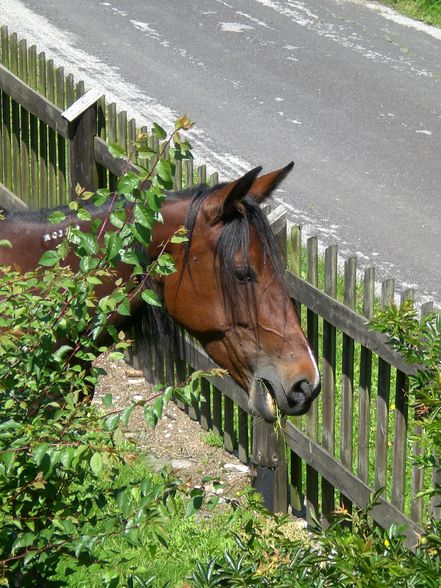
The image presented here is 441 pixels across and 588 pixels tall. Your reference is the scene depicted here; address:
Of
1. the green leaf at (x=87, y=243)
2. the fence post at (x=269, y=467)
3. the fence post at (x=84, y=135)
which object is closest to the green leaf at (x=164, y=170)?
the green leaf at (x=87, y=243)

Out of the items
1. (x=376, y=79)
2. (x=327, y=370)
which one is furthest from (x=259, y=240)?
(x=376, y=79)

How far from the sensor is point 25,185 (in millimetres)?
8391

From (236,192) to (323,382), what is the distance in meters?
1.68

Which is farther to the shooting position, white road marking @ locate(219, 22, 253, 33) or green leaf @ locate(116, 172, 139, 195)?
white road marking @ locate(219, 22, 253, 33)

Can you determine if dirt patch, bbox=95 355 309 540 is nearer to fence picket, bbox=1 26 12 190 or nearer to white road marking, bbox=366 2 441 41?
fence picket, bbox=1 26 12 190

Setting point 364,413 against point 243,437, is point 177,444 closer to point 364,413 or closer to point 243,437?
point 243,437

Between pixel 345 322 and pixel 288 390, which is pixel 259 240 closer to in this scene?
pixel 288 390

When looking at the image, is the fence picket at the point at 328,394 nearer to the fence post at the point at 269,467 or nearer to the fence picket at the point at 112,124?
the fence post at the point at 269,467

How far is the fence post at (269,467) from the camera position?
5719mm

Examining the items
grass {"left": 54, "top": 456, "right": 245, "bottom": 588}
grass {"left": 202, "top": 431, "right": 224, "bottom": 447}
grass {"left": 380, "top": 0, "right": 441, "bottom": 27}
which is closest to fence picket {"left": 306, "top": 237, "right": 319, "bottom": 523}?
grass {"left": 54, "top": 456, "right": 245, "bottom": 588}

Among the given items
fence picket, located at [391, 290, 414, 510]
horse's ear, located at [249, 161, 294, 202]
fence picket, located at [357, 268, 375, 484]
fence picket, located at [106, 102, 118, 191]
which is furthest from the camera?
fence picket, located at [106, 102, 118, 191]

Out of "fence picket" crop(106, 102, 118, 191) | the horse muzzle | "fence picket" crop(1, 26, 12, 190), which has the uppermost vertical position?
the horse muzzle

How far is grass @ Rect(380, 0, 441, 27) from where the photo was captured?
14148 mm

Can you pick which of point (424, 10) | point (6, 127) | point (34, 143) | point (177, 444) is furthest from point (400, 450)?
point (424, 10)
